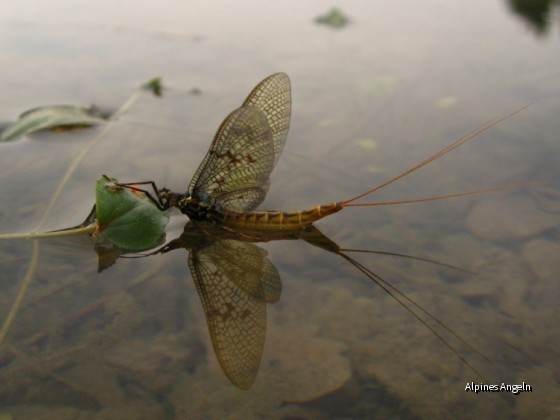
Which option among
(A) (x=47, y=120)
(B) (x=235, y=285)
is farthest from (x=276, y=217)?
(A) (x=47, y=120)

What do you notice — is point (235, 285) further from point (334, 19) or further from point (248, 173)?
point (334, 19)

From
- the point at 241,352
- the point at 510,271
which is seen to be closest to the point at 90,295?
the point at 241,352

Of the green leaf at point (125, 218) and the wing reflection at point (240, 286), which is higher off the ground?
the green leaf at point (125, 218)

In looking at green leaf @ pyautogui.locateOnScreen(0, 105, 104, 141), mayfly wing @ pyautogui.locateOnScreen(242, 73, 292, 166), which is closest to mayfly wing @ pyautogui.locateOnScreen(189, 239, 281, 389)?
mayfly wing @ pyautogui.locateOnScreen(242, 73, 292, 166)

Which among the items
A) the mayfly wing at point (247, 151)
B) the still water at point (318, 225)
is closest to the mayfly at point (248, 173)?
the mayfly wing at point (247, 151)

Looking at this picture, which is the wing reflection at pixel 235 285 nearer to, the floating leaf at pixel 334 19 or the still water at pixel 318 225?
the still water at pixel 318 225

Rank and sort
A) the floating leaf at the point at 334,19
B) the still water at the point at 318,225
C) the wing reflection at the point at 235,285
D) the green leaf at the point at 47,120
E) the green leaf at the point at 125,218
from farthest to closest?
1. the floating leaf at the point at 334,19
2. the green leaf at the point at 47,120
3. the green leaf at the point at 125,218
4. the wing reflection at the point at 235,285
5. the still water at the point at 318,225

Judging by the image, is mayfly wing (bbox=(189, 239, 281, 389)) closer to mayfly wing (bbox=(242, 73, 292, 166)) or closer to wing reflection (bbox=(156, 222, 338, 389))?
wing reflection (bbox=(156, 222, 338, 389))
